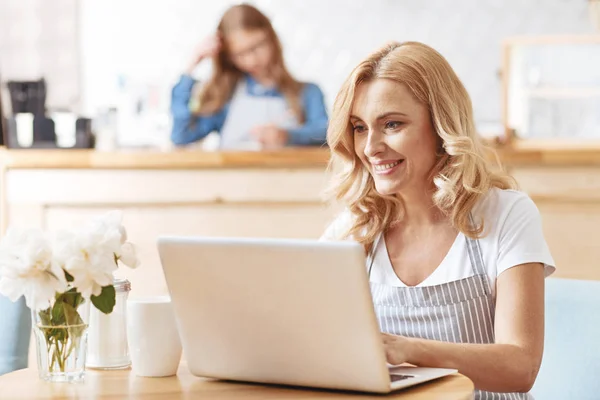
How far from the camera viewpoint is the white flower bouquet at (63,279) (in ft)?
4.36

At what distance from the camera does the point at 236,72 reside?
4.26 metres

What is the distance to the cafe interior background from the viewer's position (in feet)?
9.95

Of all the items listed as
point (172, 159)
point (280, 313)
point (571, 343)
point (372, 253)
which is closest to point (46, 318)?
point (280, 313)

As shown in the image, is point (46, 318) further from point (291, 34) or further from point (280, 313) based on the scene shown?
point (291, 34)

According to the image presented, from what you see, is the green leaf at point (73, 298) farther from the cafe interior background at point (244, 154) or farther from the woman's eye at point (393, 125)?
the cafe interior background at point (244, 154)

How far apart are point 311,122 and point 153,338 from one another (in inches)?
106

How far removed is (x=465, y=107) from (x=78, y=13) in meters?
4.15

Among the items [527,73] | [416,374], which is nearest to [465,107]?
[416,374]

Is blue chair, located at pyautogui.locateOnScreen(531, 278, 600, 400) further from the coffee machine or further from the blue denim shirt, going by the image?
the blue denim shirt

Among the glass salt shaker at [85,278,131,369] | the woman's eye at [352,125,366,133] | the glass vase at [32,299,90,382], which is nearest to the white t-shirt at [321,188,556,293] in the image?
the woman's eye at [352,125,366,133]

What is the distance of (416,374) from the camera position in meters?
1.36

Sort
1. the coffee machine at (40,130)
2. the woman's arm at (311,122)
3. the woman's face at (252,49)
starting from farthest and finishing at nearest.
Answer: the woman's face at (252,49) → the woman's arm at (311,122) → the coffee machine at (40,130)

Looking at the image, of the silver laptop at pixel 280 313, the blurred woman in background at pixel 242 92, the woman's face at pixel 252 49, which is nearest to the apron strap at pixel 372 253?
the silver laptop at pixel 280 313

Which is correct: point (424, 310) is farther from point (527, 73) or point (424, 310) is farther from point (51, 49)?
point (51, 49)
